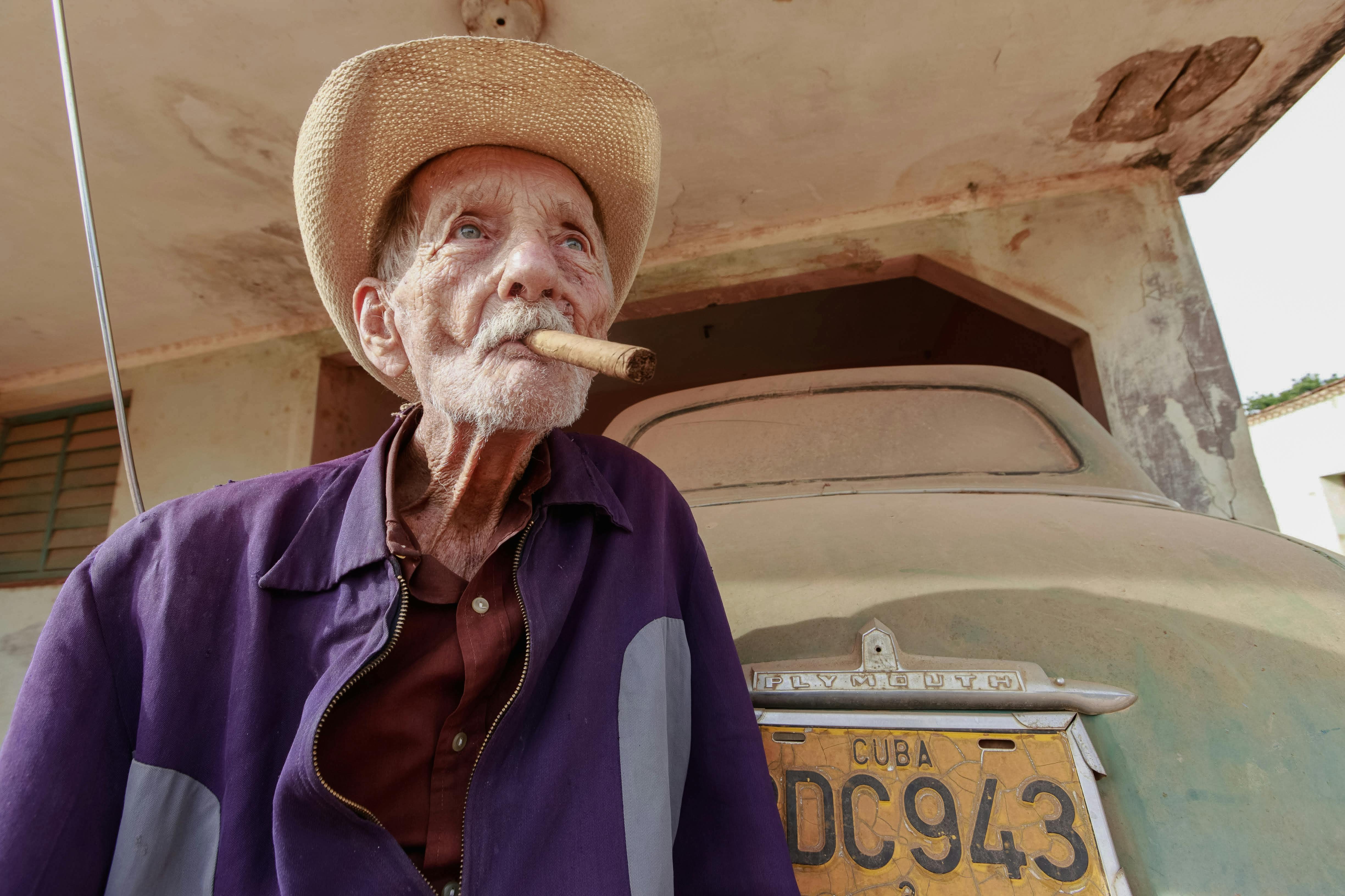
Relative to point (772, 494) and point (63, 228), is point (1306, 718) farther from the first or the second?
point (63, 228)

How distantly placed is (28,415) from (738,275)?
6.58 meters

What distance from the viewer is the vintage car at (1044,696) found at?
0.85 metres

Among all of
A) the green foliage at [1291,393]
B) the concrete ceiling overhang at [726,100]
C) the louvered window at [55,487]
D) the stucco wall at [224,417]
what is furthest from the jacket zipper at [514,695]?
the green foliage at [1291,393]

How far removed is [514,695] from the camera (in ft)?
3.05

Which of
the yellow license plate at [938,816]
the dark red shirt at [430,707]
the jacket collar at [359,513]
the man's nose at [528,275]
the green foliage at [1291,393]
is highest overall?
the green foliage at [1291,393]

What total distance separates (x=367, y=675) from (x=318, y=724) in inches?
3.5

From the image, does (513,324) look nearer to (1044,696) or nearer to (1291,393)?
(1044,696)

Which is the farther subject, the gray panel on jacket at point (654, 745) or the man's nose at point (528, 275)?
the man's nose at point (528, 275)

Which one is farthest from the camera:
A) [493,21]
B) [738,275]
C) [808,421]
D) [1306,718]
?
[738,275]

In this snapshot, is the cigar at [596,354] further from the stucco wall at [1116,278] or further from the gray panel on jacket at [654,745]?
the stucco wall at [1116,278]

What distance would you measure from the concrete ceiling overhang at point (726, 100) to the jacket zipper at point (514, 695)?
Result: 3.02 meters

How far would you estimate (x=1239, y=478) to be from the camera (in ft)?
12.6

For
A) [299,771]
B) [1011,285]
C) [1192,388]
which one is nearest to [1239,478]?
[1192,388]

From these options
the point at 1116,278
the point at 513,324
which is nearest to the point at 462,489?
the point at 513,324
